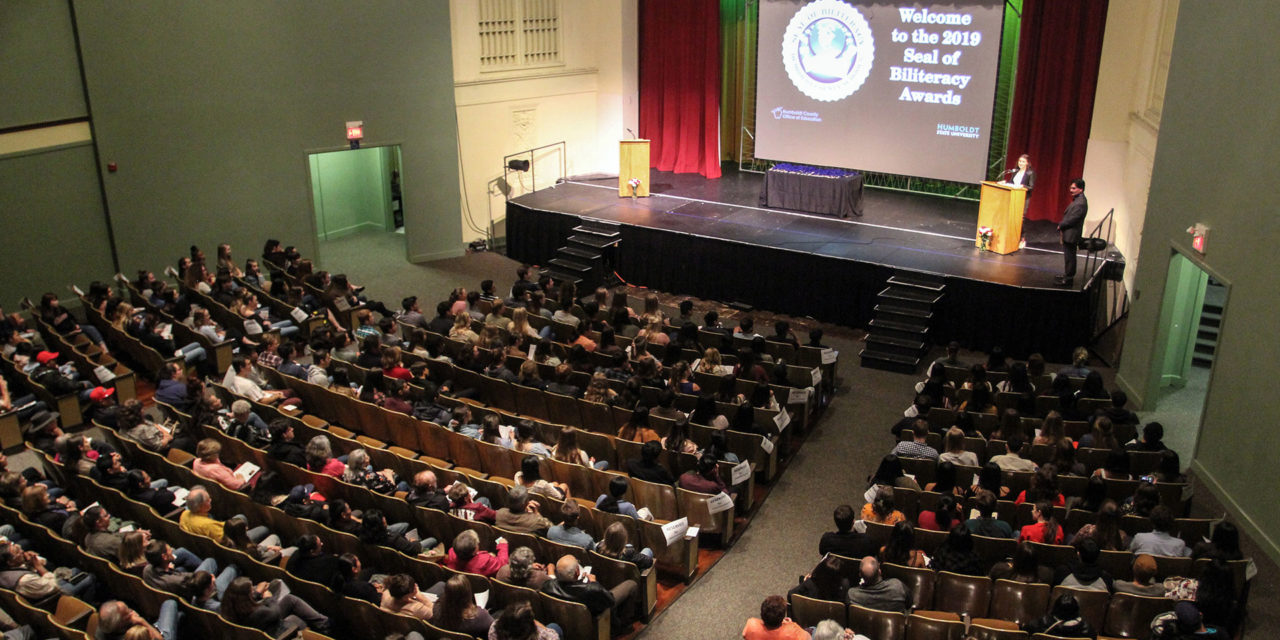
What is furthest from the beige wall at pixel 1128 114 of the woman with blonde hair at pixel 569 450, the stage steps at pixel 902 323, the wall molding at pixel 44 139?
the wall molding at pixel 44 139

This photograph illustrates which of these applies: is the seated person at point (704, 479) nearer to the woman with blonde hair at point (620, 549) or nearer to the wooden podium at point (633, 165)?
the woman with blonde hair at point (620, 549)

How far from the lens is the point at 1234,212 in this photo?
8305mm

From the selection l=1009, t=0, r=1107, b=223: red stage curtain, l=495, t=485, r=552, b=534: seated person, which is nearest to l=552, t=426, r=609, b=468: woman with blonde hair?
l=495, t=485, r=552, b=534: seated person

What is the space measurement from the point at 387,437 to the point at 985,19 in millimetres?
10103

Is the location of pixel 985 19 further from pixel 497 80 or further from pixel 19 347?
pixel 19 347

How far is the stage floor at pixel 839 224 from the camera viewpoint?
12188 mm

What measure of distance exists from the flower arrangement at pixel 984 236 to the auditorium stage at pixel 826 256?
15cm

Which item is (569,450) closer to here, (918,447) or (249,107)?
(918,447)

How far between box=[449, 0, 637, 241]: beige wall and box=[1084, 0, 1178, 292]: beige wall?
7822 mm

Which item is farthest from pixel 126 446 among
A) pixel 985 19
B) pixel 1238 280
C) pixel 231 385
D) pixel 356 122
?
pixel 985 19

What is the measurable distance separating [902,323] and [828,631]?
6727mm

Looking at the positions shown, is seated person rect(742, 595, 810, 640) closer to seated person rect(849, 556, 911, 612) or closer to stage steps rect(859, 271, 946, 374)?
seated person rect(849, 556, 911, 612)

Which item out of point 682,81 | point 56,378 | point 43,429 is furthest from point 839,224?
point 43,429

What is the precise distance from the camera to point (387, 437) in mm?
8469
